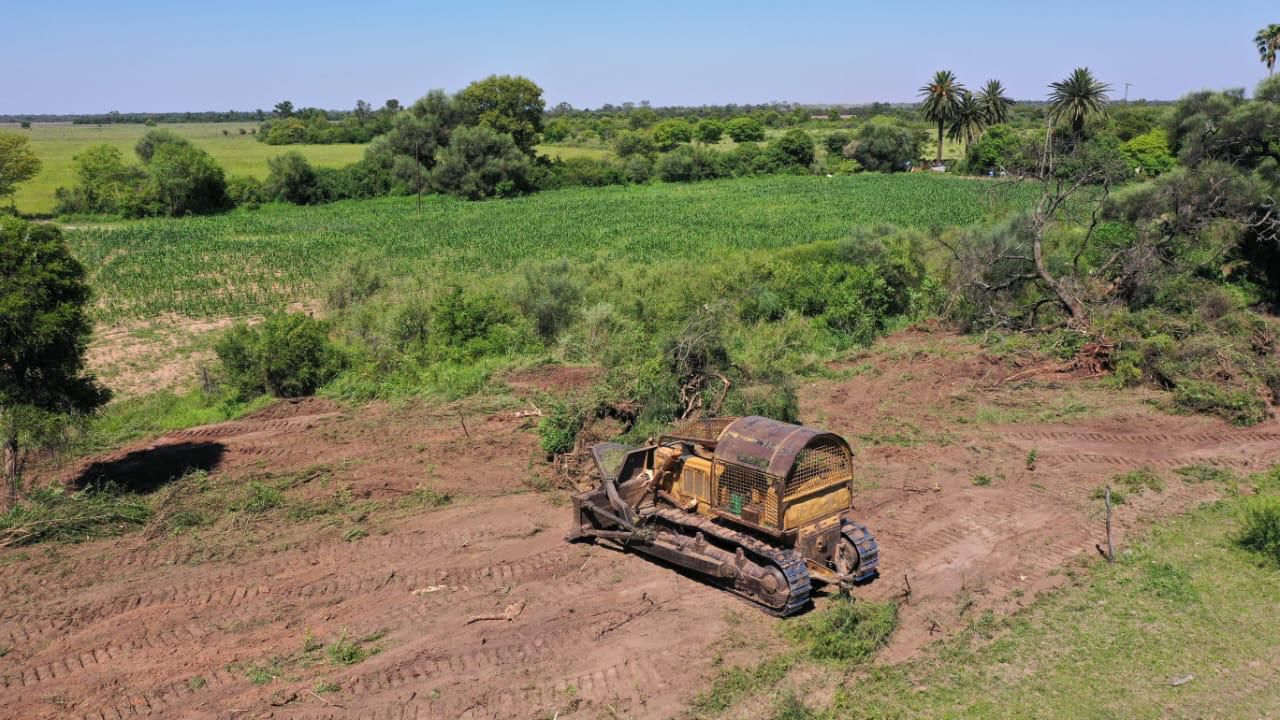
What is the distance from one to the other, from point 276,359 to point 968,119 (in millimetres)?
63729

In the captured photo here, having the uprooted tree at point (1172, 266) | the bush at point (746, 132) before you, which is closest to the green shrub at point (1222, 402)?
the uprooted tree at point (1172, 266)

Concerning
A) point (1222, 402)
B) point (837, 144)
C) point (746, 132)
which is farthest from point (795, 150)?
point (1222, 402)

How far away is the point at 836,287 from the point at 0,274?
59.7ft

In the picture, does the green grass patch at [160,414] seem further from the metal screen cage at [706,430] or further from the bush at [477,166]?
the bush at [477,166]

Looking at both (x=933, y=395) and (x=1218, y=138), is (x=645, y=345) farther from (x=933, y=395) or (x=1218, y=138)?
(x=1218, y=138)

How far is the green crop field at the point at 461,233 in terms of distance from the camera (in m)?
30.3

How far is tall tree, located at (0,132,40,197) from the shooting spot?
51.6 m

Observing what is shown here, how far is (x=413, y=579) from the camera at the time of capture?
10992 mm

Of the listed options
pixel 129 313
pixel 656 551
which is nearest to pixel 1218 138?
pixel 656 551

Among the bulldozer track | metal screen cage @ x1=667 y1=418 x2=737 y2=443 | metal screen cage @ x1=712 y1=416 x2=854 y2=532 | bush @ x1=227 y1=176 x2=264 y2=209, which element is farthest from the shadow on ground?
bush @ x1=227 y1=176 x2=264 y2=209

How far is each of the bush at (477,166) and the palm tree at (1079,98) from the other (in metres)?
35.7

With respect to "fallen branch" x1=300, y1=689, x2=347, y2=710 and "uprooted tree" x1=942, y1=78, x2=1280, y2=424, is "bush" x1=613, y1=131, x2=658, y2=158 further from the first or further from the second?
"fallen branch" x1=300, y1=689, x2=347, y2=710

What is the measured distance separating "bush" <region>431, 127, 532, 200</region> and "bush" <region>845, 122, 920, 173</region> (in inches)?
1178

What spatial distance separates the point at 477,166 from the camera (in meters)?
59.2
